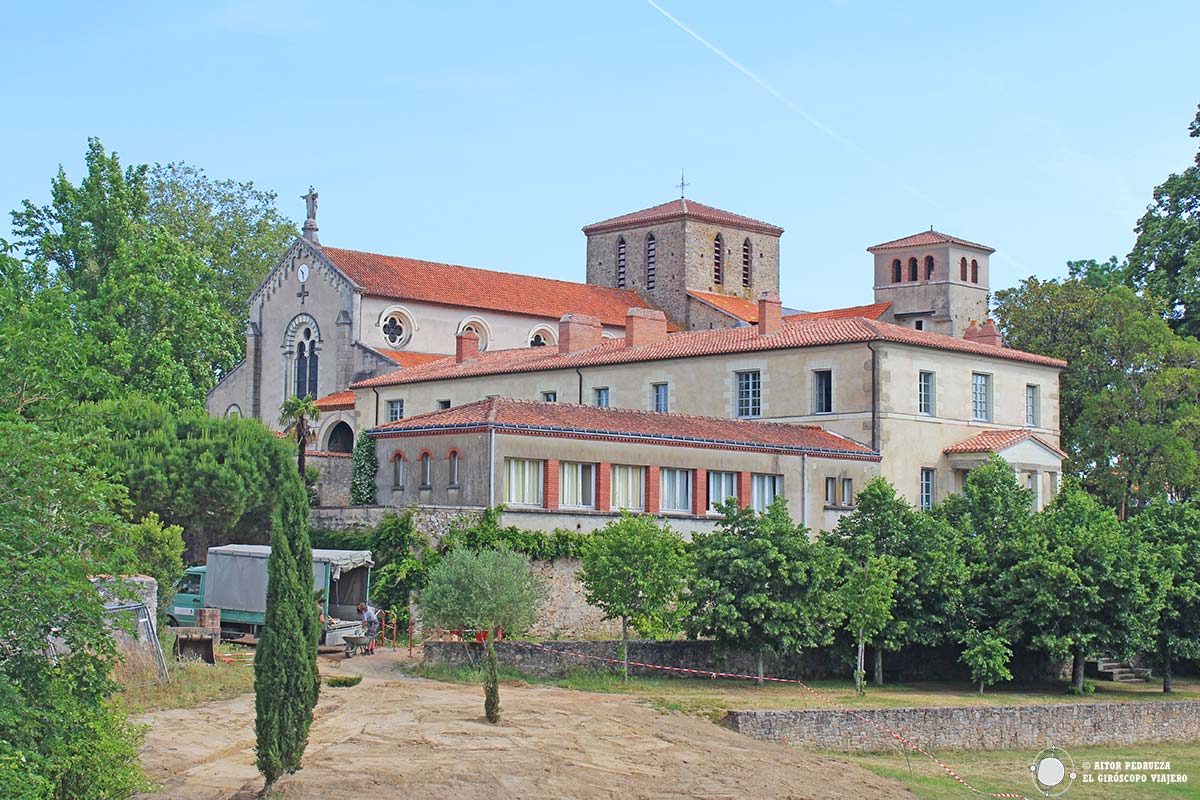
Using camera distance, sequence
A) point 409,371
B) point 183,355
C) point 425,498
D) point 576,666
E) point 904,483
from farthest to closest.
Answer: point 409,371, point 183,355, point 904,483, point 425,498, point 576,666

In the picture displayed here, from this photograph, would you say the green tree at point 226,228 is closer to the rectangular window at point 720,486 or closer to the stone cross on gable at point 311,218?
the stone cross on gable at point 311,218

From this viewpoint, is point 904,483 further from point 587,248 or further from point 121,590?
point 587,248

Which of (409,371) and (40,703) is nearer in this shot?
(40,703)

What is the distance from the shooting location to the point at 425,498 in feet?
132

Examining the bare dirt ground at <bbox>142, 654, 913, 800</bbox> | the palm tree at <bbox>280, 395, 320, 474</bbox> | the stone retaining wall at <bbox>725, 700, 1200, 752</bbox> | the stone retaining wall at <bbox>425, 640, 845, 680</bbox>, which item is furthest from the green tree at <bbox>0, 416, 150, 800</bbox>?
the palm tree at <bbox>280, 395, 320, 474</bbox>

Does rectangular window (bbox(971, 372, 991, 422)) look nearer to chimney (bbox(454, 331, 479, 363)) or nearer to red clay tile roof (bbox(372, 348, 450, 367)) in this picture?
chimney (bbox(454, 331, 479, 363))

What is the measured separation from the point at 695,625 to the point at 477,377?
23816 millimetres

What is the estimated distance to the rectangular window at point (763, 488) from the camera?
43.6 meters

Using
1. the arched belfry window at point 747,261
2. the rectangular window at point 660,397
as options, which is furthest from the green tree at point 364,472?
the arched belfry window at point 747,261

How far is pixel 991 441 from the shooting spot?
4894 centimetres

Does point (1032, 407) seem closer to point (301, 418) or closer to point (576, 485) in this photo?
point (576, 485)

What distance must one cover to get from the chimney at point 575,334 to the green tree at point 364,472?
11.7 m

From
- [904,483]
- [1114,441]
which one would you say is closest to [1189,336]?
[1114,441]

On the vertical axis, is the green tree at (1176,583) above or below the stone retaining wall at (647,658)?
above
